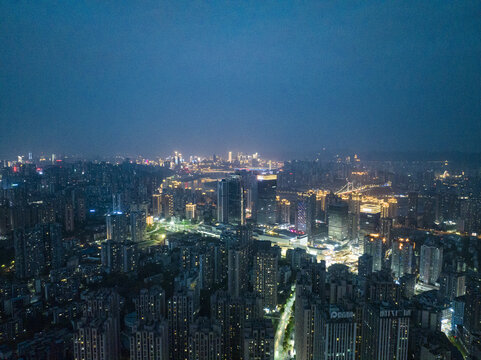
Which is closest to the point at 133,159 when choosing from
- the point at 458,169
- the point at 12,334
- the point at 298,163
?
the point at 298,163

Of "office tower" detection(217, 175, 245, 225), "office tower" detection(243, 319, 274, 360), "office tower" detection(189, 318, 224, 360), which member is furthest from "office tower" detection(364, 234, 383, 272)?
"office tower" detection(217, 175, 245, 225)

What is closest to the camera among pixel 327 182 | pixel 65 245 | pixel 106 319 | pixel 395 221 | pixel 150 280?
pixel 106 319

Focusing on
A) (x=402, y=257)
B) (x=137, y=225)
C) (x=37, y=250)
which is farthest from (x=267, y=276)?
(x=137, y=225)

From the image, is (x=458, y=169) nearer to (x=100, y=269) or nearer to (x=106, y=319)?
(x=106, y=319)

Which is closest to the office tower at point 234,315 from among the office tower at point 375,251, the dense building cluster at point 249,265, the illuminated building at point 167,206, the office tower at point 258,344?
the dense building cluster at point 249,265

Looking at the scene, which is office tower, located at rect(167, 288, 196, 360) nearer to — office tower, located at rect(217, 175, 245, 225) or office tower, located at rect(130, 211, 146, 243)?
office tower, located at rect(130, 211, 146, 243)

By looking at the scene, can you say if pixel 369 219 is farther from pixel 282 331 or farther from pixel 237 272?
pixel 282 331

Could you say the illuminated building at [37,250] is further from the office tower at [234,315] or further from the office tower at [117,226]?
the office tower at [234,315]
